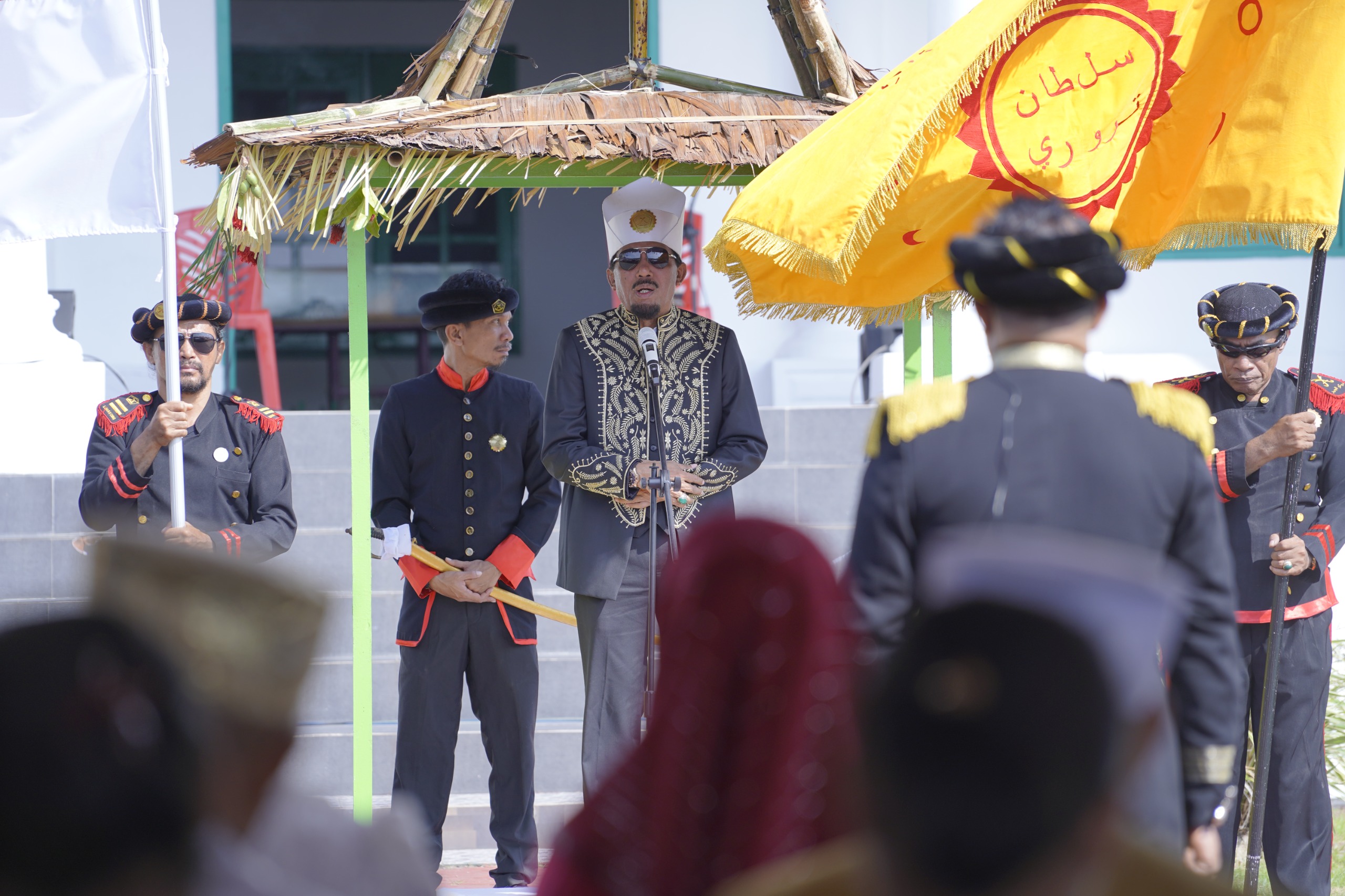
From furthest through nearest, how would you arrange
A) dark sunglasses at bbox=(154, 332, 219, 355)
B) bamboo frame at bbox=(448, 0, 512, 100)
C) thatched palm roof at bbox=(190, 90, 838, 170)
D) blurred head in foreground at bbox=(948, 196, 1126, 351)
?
dark sunglasses at bbox=(154, 332, 219, 355)
bamboo frame at bbox=(448, 0, 512, 100)
thatched palm roof at bbox=(190, 90, 838, 170)
blurred head in foreground at bbox=(948, 196, 1126, 351)

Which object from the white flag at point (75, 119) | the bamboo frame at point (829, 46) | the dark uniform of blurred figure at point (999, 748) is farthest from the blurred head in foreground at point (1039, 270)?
the white flag at point (75, 119)

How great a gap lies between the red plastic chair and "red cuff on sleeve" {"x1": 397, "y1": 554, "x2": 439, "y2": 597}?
387cm

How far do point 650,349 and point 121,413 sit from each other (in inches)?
71.5

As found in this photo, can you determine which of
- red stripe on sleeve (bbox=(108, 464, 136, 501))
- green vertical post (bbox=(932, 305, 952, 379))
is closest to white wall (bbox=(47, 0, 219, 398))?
Result: red stripe on sleeve (bbox=(108, 464, 136, 501))

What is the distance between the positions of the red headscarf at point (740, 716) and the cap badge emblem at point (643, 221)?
10.6 feet

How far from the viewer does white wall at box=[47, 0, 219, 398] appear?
24.1 ft

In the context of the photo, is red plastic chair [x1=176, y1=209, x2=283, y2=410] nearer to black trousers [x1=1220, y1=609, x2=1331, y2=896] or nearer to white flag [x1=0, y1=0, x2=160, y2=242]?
white flag [x1=0, y1=0, x2=160, y2=242]

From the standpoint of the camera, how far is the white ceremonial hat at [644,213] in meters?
4.10

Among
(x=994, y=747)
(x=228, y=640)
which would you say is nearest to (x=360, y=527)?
(x=228, y=640)

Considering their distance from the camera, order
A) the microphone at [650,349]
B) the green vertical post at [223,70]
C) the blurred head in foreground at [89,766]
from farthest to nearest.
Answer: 1. the green vertical post at [223,70]
2. the microphone at [650,349]
3. the blurred head in foreground at [89,766]

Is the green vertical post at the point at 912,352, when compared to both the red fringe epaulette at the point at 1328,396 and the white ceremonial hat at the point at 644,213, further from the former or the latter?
the red fringe epaulette at the point at 1328,396

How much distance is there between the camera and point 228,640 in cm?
77

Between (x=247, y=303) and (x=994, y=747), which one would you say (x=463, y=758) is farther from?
(x=994, y=747)

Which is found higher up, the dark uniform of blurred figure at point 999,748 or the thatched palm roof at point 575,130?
the thatched palm roof at point 575,130
